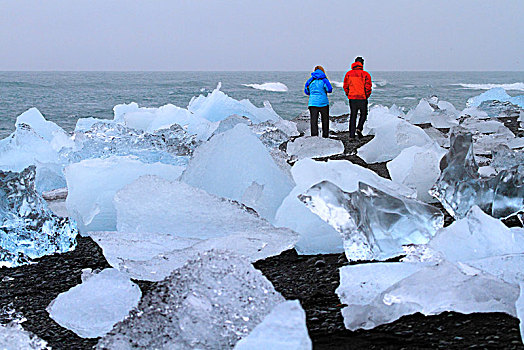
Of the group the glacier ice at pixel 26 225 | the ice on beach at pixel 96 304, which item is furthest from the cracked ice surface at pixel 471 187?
the glacier ice at pixel 26 225

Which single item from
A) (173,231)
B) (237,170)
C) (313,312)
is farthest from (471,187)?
(173,231)

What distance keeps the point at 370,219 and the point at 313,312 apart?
509 millimetres

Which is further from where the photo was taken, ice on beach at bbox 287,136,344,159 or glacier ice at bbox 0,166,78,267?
ice on beach at bbox 287,136,344,159

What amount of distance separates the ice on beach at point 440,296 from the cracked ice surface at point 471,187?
0.99m

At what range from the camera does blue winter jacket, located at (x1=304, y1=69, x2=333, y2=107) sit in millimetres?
6723

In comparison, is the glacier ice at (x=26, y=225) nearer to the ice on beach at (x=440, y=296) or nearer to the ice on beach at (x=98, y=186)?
the ice on beach at (x=98, y=186)

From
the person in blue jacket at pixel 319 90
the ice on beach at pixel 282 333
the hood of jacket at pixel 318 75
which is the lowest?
the ice on beach at pixel 282 333

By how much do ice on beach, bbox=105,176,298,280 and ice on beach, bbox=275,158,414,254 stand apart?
0.13 meters

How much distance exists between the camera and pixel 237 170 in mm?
2465

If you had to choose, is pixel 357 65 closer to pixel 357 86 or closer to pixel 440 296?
pixel 357 86

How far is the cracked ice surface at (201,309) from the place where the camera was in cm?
122

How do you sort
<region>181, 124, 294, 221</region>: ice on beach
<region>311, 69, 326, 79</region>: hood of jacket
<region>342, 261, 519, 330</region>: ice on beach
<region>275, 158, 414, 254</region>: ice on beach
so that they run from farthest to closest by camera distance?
<region>311, 69, 326, 79</region>: hood of jacket → <region>181, 124, 294, 221</region>: ice on beach → <region>275, 158, 414, 254</region>: ice on beach → <region>342, 261, 519, 330</region>: ice on beach

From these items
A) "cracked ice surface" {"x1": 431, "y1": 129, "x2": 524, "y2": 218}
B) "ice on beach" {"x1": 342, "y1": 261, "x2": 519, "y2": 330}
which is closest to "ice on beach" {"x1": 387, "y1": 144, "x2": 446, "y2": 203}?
"cracked ice surface" {"x1": 431, "y1": 129, "x2": 524, "y2": 218}

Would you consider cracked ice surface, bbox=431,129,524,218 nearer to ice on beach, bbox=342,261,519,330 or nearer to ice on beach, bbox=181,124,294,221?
ice on beach, bbox=181,124,294,221
